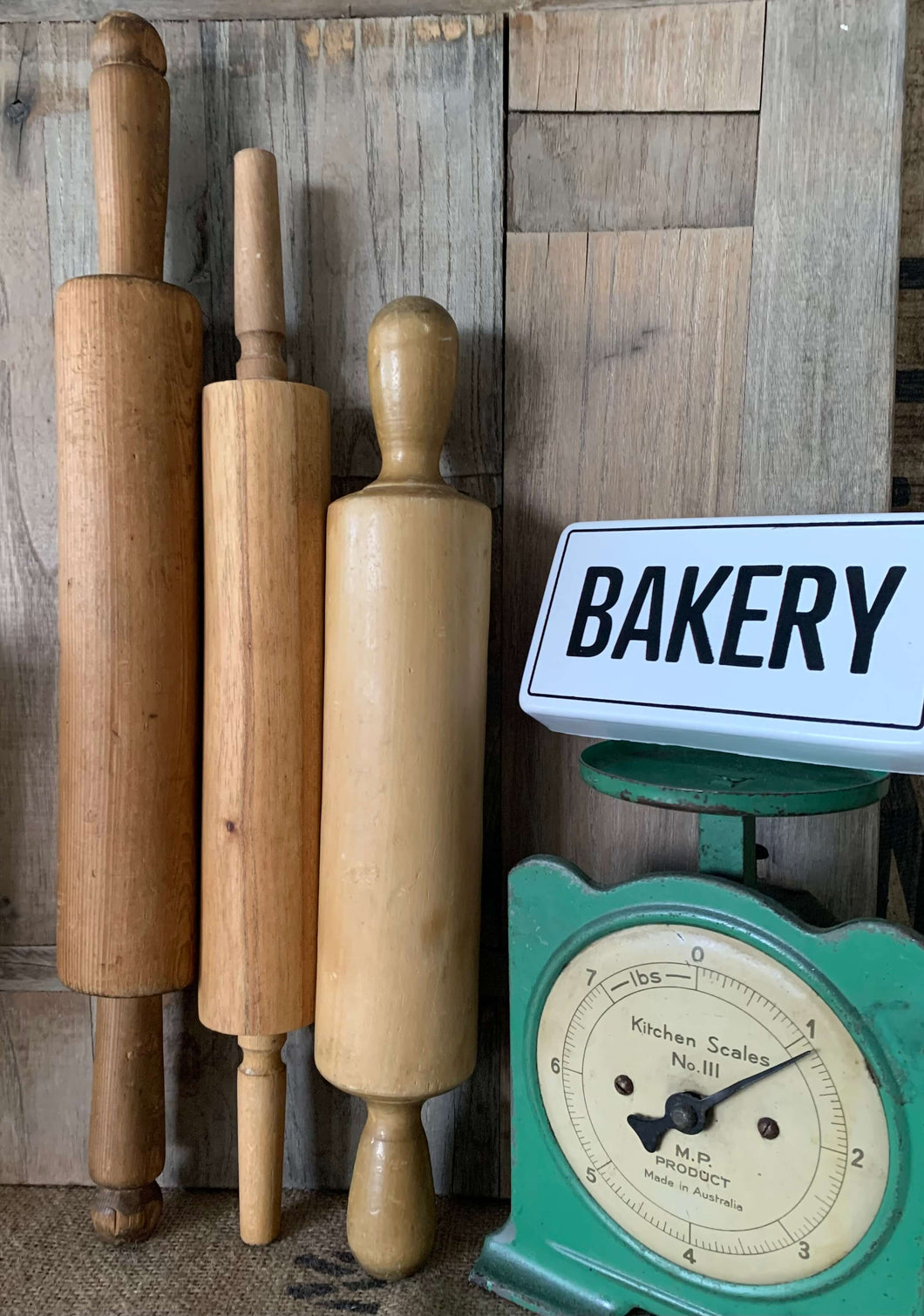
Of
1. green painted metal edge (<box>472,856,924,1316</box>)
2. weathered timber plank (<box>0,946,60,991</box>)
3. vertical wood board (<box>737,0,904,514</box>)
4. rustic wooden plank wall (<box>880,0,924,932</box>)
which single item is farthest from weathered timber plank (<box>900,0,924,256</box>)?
weathered timber plank (<box>0,946,60,991</box>)

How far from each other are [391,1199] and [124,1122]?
0.23m

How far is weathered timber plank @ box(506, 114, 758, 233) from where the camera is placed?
74 centimetres

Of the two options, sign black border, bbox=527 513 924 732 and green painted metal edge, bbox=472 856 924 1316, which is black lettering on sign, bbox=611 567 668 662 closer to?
sign black border, bbox=527 513 924 732

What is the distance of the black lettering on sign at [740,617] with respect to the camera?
1.80ft

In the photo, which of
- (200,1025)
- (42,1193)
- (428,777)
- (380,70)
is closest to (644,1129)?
(428,777)

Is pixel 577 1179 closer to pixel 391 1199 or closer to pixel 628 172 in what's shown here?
pixel 391 1199

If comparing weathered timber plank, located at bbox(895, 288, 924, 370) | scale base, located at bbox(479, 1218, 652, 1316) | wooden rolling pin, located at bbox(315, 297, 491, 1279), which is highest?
weathered timber plank, located at bbox(895, 288, 924, 370)

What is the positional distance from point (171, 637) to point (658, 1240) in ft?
1.83

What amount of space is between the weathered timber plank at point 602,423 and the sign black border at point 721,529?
4.9 inches

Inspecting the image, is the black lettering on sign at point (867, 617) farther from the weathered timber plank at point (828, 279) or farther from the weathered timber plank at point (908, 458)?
the weathered timber plank at point (908, 458)

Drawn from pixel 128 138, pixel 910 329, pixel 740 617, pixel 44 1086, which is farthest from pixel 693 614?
pixel 44 1086

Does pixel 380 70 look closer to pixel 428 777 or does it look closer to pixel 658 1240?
pixel 428 777

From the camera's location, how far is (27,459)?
2.67ft

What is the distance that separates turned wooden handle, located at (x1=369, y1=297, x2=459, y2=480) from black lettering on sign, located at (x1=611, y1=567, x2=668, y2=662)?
198 millimetres
